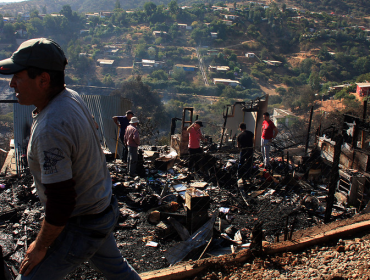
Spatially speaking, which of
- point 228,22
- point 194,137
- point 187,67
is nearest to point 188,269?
point 194,137

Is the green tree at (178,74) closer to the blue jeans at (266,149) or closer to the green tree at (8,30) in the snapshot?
the green tree at (8,30)

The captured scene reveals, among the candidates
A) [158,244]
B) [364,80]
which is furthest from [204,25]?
[158,244]

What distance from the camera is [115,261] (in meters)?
1.72

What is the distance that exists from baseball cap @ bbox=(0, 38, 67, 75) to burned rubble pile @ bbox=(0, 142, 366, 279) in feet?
7.26

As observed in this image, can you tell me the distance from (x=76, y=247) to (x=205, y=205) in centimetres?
252

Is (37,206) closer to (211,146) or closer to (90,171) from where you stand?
(90,171)

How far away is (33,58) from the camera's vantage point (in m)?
1.34

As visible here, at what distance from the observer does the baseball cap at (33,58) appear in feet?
4.41

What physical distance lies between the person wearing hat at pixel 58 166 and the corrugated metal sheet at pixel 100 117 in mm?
8391

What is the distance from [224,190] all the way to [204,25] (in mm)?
92653

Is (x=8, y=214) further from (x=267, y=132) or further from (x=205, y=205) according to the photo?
(x=267, y=132)

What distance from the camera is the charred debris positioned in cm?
359

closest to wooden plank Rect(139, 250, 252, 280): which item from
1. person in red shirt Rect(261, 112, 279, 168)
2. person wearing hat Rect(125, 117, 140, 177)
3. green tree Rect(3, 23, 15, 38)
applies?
person wearing hat Rect(125, 117, 140, 177)

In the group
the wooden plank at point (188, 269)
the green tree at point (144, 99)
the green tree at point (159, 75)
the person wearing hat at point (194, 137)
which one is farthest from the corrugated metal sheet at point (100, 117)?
the green tree at point (159, 75)
